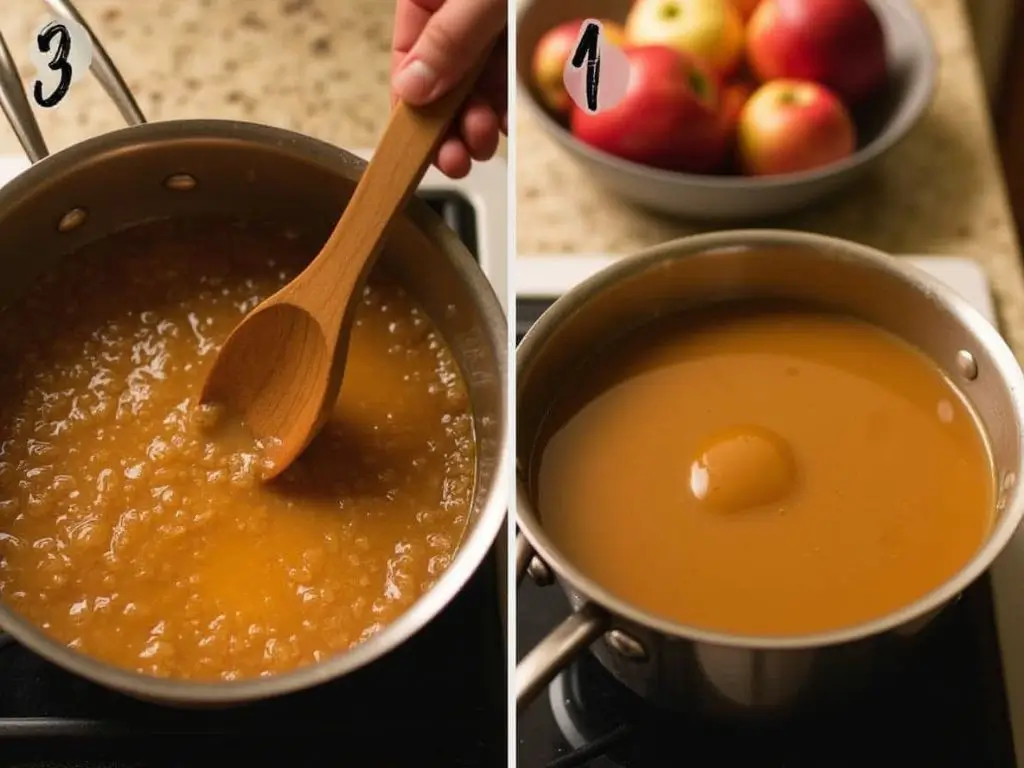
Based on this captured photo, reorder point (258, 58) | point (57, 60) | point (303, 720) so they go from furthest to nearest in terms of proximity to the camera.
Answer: point (258, 58)
point (57, 60)
point (303, 720)

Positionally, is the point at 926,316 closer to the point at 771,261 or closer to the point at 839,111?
the point at 771,261

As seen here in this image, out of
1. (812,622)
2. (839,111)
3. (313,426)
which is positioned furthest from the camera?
(839,111)

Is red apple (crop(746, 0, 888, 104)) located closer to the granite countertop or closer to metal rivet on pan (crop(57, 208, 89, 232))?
the granite countertop

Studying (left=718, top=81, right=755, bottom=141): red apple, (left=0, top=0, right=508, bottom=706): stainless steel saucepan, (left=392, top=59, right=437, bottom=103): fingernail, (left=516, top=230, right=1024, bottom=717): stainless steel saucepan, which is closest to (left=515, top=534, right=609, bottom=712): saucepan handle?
(left=516, top=230, right=1024, bottom=717): stainless steel saucepan

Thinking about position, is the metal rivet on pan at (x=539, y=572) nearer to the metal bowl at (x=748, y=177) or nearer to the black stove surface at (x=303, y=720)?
the black stove surface at (x=303, y=720)

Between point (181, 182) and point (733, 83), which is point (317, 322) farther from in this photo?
point (733, 83)

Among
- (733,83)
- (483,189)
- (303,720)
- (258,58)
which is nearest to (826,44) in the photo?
(733,83)

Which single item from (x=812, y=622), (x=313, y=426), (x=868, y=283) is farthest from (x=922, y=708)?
(x=313, y=426)
